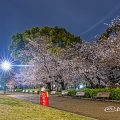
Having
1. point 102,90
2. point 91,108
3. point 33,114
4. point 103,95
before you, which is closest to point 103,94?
point 103,95

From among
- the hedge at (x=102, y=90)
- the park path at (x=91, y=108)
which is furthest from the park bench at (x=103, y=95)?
the park path at (x=91, y=108)

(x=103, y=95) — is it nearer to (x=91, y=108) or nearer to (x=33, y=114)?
(x=91, y=108)

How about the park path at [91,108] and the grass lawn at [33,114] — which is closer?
the grass lawn at [33,114]

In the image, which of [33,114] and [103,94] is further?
[103,94]

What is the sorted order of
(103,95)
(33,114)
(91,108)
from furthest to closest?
(103,95)
(91,108)
(33,114)

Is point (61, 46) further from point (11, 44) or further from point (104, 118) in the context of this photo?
point (104, 118)

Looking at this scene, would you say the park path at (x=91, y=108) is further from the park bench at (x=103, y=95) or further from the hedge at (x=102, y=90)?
the park bench at (x=103, y=95)

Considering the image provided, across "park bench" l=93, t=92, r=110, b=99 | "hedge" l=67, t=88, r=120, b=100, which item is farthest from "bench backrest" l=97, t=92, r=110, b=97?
"hedge" l=67, t=88, r=120, b=100

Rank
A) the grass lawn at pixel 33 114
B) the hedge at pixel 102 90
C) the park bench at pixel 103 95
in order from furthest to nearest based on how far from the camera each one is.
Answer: the park bench at pixel 103 95 → the hedge at pixel 102 90 → the grass lawn at pixel 33 114

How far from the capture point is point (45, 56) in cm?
6216

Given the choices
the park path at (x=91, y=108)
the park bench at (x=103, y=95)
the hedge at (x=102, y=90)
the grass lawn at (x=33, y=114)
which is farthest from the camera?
the park bench at (x=103, y=95)

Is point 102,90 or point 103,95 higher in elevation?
point 102,90

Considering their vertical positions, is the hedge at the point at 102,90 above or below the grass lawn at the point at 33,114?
above

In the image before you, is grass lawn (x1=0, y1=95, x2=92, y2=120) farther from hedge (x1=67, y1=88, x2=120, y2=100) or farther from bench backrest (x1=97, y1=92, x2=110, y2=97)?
bench backrest (x1=97, y1=92, x2=110, y2=97)
